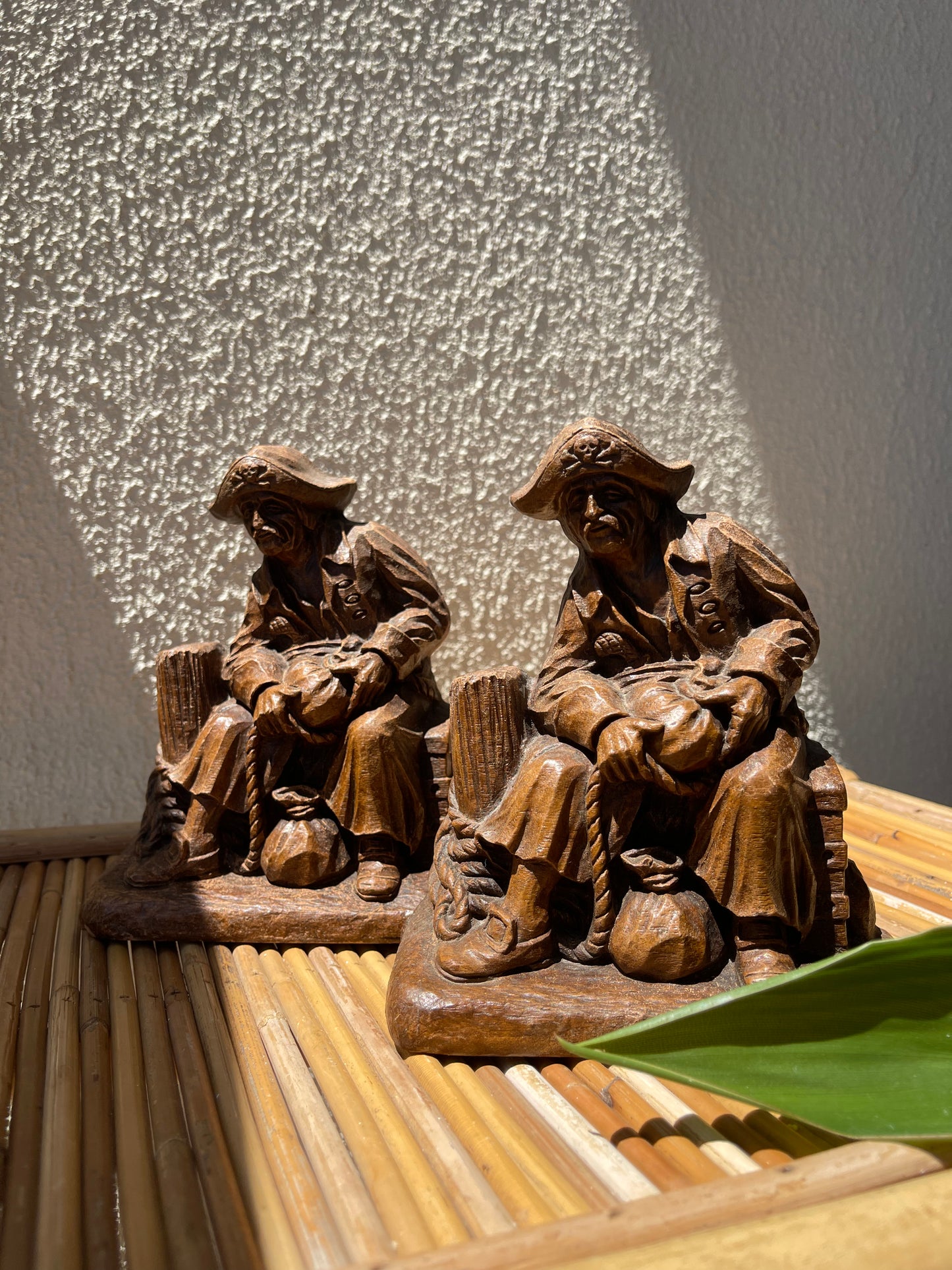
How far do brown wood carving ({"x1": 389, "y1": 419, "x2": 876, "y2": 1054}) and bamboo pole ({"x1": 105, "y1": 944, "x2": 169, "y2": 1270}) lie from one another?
35 centimetres

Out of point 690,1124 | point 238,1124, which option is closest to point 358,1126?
point 238,1124

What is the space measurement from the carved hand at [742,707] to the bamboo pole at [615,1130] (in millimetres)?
483

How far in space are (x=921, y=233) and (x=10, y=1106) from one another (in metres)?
3.03

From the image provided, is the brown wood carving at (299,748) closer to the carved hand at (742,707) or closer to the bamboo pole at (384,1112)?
the bamboo pole at (384,1112)

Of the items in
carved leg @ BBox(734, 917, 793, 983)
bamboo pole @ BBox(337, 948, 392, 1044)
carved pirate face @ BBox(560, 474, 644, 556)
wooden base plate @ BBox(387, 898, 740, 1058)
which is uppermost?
carved pirate face @ BBox(560, 474, 644, 556)

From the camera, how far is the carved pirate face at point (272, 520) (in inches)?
73.1

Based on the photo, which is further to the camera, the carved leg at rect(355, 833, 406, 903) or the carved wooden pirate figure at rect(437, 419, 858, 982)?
the carved leg at rect(355, 833, 406, 903)

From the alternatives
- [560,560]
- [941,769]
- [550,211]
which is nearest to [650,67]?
[550,211]

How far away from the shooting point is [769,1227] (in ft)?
2.72

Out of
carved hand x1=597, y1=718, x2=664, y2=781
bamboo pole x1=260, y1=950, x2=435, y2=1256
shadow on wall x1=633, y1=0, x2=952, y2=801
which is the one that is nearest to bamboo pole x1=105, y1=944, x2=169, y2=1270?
bamboo pole x1=260, y1=950, x2=435, y2=1256

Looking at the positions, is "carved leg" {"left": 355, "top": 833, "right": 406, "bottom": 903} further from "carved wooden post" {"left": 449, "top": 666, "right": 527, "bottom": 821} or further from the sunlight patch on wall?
the sunlight patch on wall

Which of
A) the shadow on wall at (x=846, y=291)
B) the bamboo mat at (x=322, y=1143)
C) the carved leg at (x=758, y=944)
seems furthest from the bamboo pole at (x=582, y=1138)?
the shadow on wall at (x=846, y=291)

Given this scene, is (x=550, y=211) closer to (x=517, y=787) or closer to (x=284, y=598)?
(x=284, y=598)

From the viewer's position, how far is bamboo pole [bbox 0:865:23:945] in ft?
6.12
